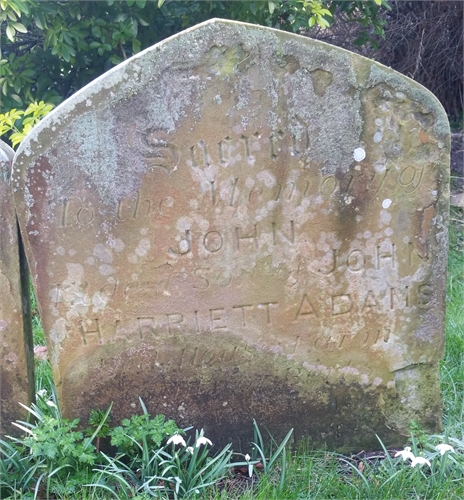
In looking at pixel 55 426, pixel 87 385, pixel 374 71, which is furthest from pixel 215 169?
pixel 55 426

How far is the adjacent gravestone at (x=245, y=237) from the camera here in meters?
2.44

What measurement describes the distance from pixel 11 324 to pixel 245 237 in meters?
1.03

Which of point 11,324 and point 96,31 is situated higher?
point 96,31

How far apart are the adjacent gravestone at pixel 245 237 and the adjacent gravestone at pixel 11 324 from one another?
11 centimetres

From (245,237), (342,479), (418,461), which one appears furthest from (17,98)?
(418,461)

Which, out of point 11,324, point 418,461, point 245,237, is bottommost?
point 418,461

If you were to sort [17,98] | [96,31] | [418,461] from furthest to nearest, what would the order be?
1. [17,98]
2. [96,31]
3. [418,461]

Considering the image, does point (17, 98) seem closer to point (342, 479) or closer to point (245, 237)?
point (245, 237)

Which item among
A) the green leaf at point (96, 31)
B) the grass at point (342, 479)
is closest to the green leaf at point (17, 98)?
the green leaf at point (96, 31)

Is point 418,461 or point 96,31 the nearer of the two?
point 418,461

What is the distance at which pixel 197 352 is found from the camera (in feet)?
8.84

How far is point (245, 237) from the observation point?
2607 millimetres

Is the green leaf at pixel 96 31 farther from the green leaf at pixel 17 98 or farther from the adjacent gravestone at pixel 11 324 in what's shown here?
the adjacent gravestone at pixel 11 324

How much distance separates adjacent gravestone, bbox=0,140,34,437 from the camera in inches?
99.1
